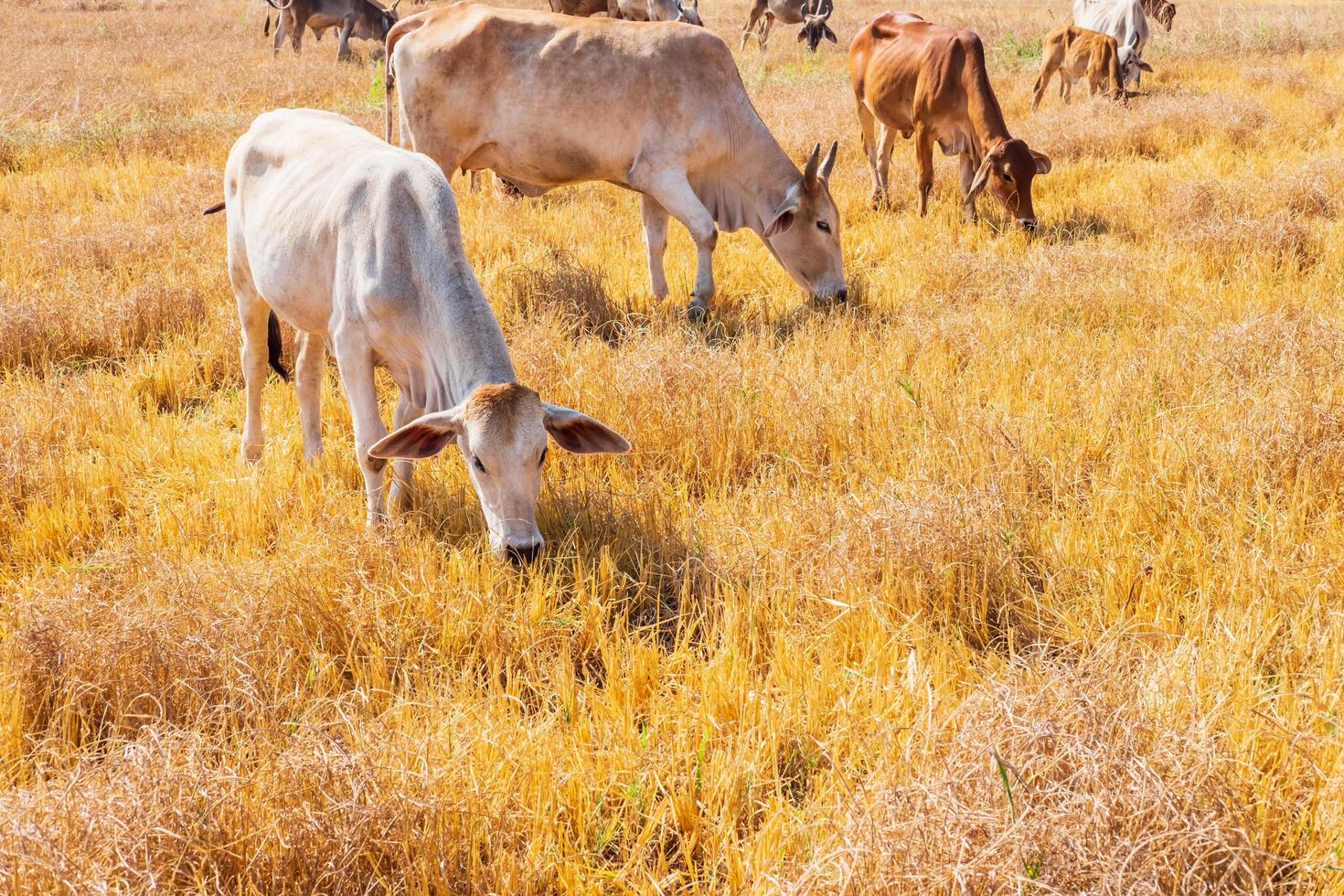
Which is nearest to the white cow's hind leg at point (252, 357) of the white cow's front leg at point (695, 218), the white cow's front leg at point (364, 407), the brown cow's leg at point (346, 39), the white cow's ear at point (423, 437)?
the white cow's front leg at point (364, 407)

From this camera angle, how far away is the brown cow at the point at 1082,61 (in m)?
13.8

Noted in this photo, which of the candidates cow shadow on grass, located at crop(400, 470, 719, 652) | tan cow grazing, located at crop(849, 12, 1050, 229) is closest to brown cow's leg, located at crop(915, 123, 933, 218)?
tan cow grazing, located at crop(849, 12, 1050, 229)

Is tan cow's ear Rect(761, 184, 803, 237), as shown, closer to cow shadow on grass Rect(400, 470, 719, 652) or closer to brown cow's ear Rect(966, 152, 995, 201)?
brown cow's ear Rect(966, 152, 995, 201)

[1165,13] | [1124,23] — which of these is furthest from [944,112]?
[1165,13]

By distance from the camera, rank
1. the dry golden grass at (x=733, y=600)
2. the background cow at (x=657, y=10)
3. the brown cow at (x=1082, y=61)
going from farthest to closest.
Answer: the background cow at (x=657, y=10) < the brown cow at (x=1082, y=61) < the dry golden grass at (x=733, y=600)

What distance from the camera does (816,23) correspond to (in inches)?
1016

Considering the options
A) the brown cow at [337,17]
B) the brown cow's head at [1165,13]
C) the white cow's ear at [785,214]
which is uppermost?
the brown cow's head at [1165,13]

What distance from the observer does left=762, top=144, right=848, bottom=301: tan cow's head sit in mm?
6941

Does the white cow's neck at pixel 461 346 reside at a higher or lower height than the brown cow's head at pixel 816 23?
lower

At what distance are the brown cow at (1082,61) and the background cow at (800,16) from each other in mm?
10602

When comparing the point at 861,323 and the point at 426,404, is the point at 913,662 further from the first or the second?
the point at 861,323

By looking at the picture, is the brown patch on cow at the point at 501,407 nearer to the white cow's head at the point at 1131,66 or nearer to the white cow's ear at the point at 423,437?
the white cow's ear at the point at 423,437

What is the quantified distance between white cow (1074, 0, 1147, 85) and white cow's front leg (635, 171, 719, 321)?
10062mm

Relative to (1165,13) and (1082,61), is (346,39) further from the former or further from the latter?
(1165,13)
